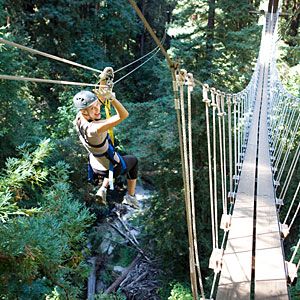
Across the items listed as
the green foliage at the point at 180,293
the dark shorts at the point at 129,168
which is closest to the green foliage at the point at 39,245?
the dark shorts at the point at 129,168

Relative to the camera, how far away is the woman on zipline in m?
1.63

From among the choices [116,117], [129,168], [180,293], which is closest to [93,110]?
[116,117]

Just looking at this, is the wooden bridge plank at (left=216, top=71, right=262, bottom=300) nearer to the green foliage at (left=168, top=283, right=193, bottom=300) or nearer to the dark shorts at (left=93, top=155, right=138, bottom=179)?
the dark shorts at (left=93, top=155, right=138, bottom=179)

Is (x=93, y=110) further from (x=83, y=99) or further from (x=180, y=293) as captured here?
(x=180, y=293)

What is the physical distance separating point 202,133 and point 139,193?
2.51m

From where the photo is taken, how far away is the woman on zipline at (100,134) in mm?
1630

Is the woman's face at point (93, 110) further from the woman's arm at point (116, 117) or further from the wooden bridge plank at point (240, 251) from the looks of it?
the wooden bridge plank at point (240, 251)

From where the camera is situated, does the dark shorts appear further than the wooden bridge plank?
Yes

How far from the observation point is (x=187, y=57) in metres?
7.56

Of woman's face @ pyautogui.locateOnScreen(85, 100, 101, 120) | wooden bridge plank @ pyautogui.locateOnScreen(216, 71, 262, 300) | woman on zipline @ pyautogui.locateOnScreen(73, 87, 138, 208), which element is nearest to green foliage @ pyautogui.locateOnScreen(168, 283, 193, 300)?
wooden bridge plank @ pyautogui.locateOnScreen(216, 71, 262, 300)

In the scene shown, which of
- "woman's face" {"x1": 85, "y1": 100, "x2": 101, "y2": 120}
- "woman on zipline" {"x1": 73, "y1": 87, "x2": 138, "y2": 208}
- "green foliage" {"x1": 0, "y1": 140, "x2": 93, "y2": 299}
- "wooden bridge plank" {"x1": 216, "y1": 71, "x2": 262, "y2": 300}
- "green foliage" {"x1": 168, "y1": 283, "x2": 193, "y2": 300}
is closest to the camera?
"wooden bridge plank" {"x1": 216, "y1": 71, "x2": 262, "y2": 300}

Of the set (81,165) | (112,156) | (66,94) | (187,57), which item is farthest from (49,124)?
(112,156)

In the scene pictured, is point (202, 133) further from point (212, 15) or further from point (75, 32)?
point (75, 32)

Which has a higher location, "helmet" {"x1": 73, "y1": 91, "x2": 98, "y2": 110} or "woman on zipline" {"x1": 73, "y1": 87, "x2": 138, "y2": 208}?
"helmet" {"x1": 73, "y1": 91, "x2": 98, "y2": 110}
